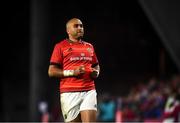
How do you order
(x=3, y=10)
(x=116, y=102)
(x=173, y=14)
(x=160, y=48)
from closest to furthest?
(x=173, y=14), (x=116, y=102), (x=160, y=48), (x=3, y=10)

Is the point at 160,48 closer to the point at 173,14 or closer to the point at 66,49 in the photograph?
the point at 173,14

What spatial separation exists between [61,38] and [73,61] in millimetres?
17448

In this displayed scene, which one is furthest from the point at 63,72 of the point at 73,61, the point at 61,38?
the point at 61,38

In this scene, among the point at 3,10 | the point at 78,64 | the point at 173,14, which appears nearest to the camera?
the point at 78,64

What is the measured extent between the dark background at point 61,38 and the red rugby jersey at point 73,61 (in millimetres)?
15110

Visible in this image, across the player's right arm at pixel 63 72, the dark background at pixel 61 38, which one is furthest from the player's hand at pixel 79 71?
the dark background at pixel 61 38

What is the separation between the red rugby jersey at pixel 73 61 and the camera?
28.3 ft

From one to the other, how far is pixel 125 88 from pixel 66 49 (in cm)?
1698

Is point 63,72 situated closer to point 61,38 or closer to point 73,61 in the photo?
point 73,61

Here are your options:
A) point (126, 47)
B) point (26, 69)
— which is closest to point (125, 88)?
point (126, 47)

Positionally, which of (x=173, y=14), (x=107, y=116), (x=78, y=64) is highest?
(x=173, y=14)

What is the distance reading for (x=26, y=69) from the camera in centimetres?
2723

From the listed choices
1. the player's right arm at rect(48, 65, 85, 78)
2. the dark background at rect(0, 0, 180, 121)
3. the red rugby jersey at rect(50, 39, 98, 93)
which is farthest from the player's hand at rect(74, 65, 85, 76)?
the dark background at rect(0, 0, 180, 121)

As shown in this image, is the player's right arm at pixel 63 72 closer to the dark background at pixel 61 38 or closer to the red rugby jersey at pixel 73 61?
the red rugby jersey at pixel 73 61
